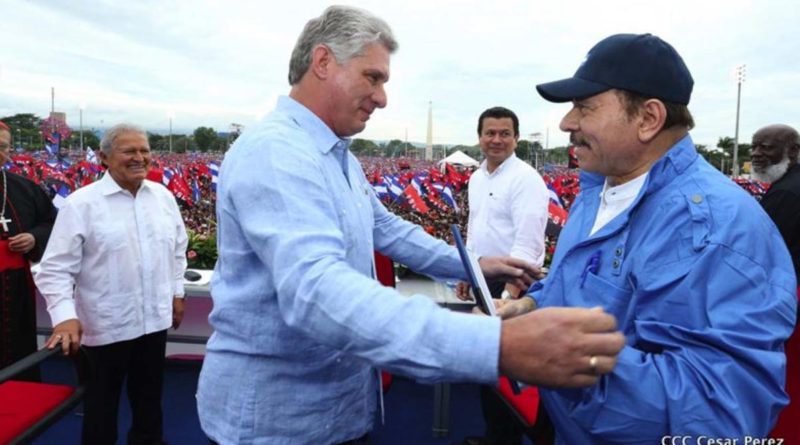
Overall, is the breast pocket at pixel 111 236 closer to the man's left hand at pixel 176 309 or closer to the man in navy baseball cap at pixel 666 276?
the man's left hand at pixel 176 309

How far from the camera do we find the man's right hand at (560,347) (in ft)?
2.69

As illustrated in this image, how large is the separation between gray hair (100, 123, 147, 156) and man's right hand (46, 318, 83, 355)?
3.23ft

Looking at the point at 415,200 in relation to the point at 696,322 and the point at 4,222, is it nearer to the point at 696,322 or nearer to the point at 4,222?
the point at 4,222

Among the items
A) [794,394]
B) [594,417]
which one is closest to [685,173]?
[594,417]

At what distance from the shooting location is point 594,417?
107cm

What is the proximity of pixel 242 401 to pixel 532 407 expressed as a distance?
1.37 meters

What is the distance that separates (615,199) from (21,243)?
3.38 meters

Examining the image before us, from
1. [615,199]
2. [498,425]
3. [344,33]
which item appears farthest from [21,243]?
[615,199]

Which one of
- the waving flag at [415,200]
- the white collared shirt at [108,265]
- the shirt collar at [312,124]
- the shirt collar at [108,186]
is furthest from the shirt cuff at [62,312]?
the waving flag at [415,200]

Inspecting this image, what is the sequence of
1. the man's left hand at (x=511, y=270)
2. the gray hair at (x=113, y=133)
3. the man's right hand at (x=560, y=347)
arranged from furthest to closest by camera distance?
the gray hair at (x=113, y=133), the man's left hand at (x=511, y=270), the man's right hand at (x=560, y=347)

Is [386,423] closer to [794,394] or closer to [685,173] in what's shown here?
[794,394]

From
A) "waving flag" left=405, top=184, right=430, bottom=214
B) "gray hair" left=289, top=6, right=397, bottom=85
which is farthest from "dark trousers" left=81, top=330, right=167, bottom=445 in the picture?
"waving flag" left=405, top=184, right=430, bottom=214

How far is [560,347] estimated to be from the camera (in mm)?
821

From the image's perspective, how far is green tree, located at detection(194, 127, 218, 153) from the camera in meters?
70.4
